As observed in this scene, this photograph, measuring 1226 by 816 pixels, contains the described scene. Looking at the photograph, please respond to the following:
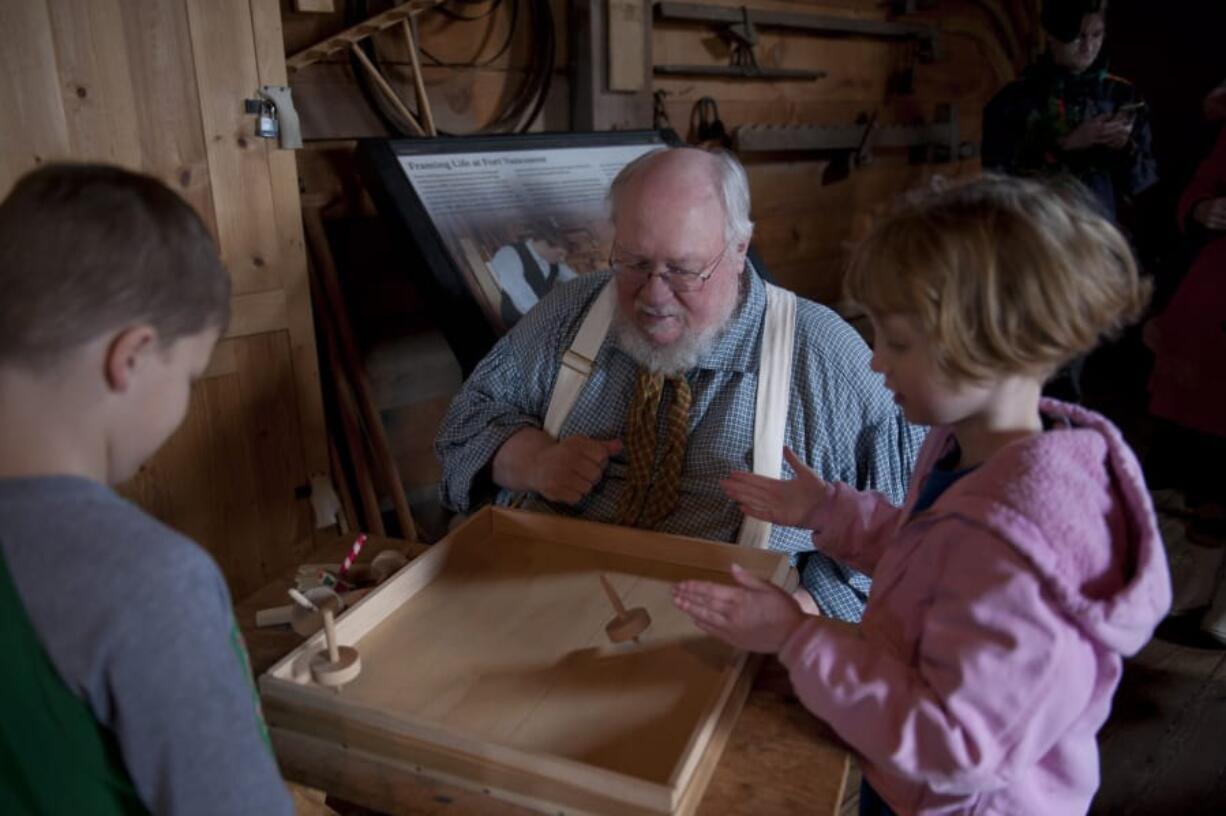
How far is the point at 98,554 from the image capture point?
0.61m

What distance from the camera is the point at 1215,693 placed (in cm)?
229

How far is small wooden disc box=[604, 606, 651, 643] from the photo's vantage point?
104 centimetres

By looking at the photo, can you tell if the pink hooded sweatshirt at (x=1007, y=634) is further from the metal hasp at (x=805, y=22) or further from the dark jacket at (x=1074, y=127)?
the metal hasp at (x=805, y=22)

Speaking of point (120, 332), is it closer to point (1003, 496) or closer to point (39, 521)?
point (39, 521)

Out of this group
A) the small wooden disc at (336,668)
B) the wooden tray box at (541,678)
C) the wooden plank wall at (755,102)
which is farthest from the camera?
the wooden plank wall at (755,102)

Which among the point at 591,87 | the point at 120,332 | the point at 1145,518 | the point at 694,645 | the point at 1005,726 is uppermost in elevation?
the point at 591,87

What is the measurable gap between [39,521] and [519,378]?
44.7 inches

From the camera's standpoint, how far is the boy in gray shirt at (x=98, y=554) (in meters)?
0.61

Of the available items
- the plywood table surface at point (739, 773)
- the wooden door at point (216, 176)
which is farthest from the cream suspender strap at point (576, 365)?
the wooden door at point (216, 176)

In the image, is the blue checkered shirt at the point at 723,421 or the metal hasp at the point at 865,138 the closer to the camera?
the blue checkered shirt at the point at 723,421

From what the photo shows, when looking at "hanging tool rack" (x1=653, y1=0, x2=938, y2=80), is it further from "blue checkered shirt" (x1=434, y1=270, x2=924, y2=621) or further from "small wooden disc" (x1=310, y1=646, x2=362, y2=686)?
"small wooden disc" (x1=310, y1=646, x2=362, y2=686)

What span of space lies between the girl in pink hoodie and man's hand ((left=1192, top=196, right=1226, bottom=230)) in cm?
203

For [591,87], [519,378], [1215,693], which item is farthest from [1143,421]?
[519,378]

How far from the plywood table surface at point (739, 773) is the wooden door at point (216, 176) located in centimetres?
127
